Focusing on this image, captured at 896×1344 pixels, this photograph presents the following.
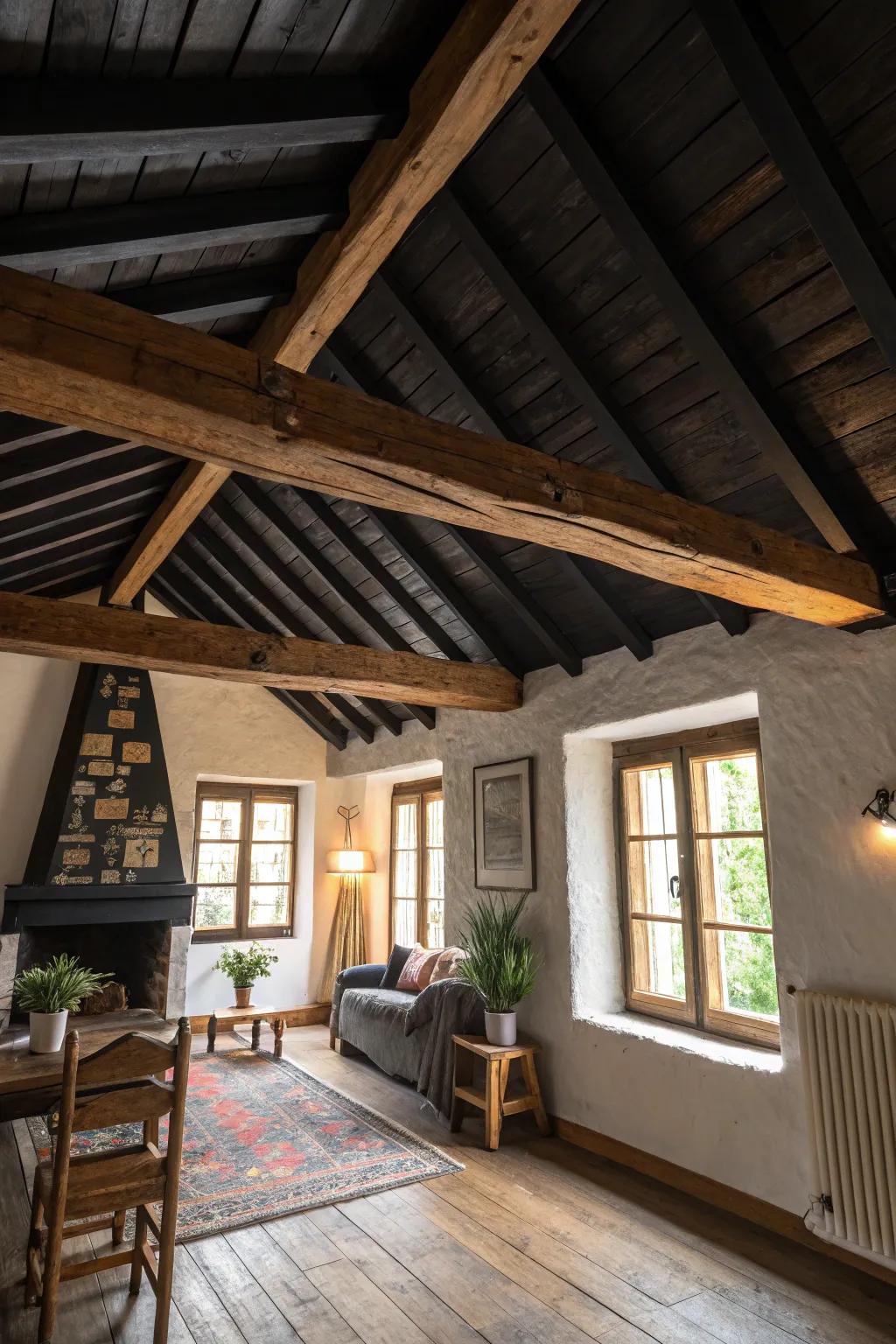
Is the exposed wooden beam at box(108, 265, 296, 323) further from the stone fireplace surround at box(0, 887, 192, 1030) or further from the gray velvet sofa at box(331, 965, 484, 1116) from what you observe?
the stone fireplace surround at box(0, 887, 192, 1030)

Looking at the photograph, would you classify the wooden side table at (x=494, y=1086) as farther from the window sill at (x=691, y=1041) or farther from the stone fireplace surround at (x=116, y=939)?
the stone fireplace surround at (x=116, y=939)

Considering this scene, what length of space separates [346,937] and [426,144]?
676 centimetres

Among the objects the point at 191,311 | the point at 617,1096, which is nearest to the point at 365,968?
the point at 617,1096

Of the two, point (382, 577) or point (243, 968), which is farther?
point (243, 968)

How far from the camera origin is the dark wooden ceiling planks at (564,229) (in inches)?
78.8

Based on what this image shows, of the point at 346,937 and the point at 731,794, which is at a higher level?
the point at 731,794

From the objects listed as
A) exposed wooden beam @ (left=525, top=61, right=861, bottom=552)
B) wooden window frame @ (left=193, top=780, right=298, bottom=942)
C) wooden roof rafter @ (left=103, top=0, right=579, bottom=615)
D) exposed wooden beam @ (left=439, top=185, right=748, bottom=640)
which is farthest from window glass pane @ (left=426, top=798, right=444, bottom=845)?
wooden roof rafter @ (left=103, top=0, right=579, bottom=615)

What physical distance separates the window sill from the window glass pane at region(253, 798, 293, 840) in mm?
4140

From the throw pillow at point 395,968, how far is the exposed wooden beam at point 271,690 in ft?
6.97

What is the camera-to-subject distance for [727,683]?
3814mm

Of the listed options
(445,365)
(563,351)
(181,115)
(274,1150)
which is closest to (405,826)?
(274,1150)

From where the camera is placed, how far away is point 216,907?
7250mm

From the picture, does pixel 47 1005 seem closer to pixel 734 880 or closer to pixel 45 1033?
pixel 45 1033

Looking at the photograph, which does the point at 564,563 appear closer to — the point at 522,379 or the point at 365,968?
the point at 522,379
